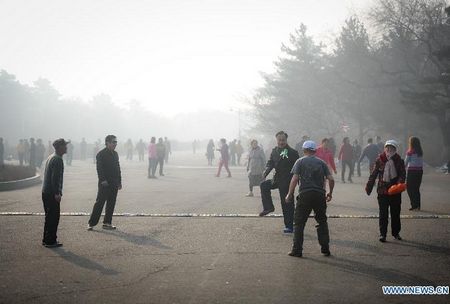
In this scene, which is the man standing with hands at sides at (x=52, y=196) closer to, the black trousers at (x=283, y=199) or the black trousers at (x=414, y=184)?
the black trousers at (x=283, y=199)

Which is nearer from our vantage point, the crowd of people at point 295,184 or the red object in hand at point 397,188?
the crowd of people at point 295,184

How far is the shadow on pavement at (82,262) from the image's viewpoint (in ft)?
19.2

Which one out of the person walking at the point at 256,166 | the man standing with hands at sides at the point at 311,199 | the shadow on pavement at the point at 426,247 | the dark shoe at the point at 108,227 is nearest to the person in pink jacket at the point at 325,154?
the person walking at the point at 256,166

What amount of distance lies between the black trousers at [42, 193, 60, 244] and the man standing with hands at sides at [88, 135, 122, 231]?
1424mm

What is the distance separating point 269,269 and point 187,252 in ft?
5.03

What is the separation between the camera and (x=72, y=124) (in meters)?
96.5

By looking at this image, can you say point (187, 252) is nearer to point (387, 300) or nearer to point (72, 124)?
point (387, 300)

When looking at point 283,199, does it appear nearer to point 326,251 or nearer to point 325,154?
point 326,251

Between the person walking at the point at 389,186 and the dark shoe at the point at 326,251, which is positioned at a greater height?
the person walking at the point at 389,186

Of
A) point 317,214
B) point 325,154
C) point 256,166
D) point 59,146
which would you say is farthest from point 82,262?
point 325,154

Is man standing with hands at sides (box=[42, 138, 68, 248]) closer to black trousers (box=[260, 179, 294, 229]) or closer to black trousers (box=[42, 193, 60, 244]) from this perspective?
black trousers (box=[42, 193, 60, 244])

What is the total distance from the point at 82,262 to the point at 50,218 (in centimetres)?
146

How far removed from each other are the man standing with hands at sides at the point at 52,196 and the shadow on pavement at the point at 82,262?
34cm

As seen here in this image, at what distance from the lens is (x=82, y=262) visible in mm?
6285
